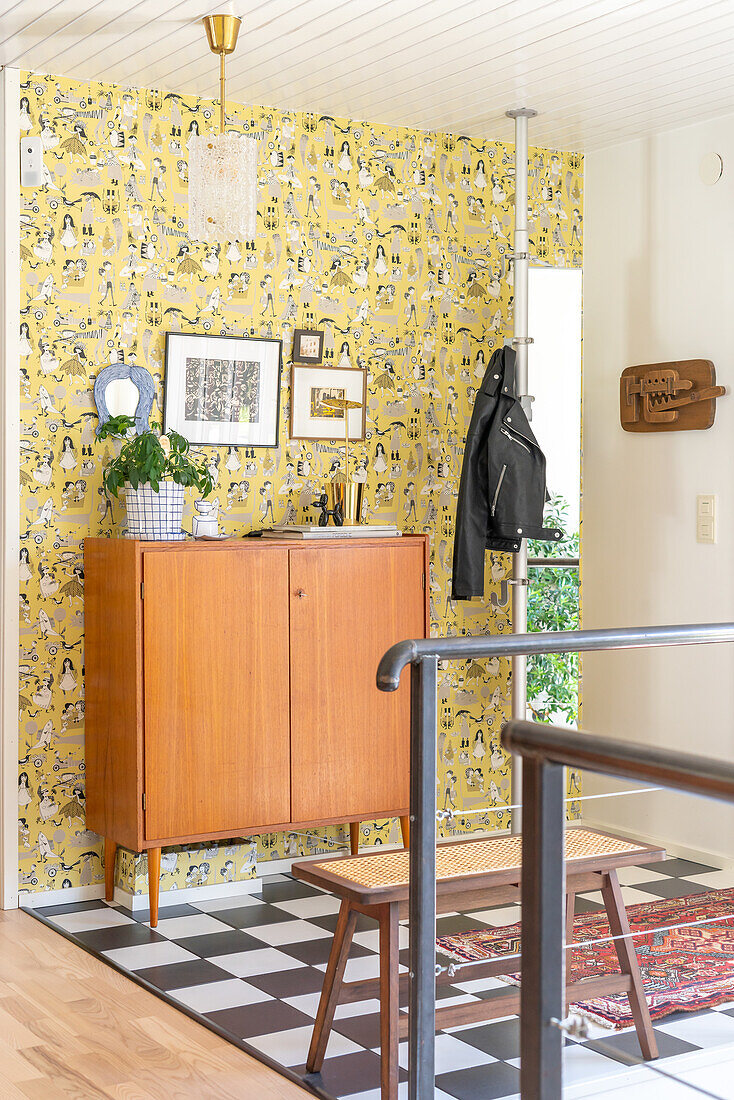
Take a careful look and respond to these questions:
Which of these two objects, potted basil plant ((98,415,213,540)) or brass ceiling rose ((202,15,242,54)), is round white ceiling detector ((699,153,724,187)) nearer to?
brass ceiling rose ((202,15,242,54))

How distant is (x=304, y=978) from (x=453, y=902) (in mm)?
878

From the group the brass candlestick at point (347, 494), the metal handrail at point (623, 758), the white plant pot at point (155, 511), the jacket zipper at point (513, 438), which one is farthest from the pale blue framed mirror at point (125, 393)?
the metal handrail at point (623, 758)

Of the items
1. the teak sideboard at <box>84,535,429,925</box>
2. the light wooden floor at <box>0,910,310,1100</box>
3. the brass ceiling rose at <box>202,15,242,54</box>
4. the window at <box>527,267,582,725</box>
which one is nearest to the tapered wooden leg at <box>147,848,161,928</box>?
the teak sideboard at <box>84,535,429,925</box>

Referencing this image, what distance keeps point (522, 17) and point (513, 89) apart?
696 mm

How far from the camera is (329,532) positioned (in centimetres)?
401

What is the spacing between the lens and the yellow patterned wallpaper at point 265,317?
3908 mm

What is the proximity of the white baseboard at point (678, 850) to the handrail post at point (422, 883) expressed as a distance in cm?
235

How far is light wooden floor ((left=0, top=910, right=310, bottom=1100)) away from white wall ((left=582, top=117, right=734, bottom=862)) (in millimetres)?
2134

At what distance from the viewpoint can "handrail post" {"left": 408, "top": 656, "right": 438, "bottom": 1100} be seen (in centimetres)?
186

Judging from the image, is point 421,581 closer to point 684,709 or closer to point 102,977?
point 684,709

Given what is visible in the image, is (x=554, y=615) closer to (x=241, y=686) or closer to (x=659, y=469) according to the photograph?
(x=659, y=469)

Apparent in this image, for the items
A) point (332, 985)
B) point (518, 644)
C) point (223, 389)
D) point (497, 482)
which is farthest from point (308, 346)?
point (518, 644)

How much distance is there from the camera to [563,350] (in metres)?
4.97

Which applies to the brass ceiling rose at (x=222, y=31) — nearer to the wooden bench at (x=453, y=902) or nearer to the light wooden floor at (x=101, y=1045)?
the wooden bench at (x=453, y=902)
